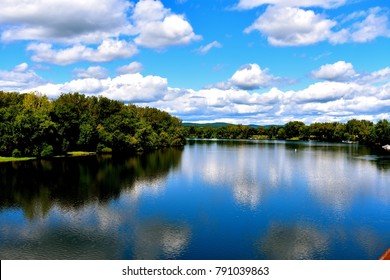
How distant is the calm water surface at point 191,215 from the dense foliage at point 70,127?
65.9 ft

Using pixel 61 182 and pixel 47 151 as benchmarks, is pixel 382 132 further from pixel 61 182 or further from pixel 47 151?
pixel 61 182

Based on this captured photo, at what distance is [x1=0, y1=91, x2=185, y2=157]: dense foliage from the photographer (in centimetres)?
7769

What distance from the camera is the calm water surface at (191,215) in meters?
24.7

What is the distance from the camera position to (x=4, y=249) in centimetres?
2456

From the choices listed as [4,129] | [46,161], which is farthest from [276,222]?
[4,129]

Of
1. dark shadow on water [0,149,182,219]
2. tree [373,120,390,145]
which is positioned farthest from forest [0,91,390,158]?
tree [373,120,390,145]

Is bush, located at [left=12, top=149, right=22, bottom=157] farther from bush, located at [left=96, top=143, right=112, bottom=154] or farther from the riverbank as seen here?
bush, located at [left=96, top=143, right=112, bottom=154]

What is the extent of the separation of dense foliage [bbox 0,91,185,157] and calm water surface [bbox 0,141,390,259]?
20.1 meters

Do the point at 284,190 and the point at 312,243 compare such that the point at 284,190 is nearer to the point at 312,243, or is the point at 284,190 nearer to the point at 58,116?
the point at 312,243

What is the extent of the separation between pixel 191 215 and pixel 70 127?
207ft

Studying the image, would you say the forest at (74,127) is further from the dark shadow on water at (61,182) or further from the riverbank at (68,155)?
the dark shadow on water at (61,182)

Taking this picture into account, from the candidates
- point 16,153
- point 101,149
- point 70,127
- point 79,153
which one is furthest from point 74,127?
point 16,153

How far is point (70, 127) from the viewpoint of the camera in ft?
292

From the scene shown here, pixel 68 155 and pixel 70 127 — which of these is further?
pixel 70 127
